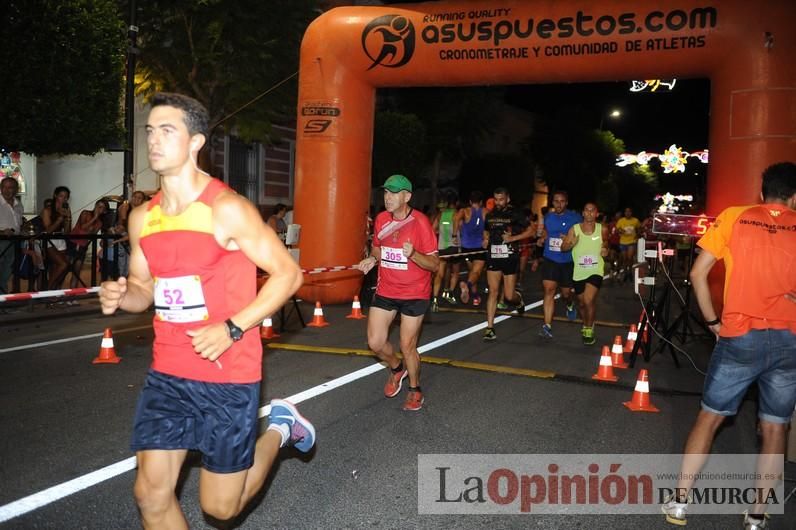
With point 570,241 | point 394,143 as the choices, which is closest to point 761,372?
point 570,241

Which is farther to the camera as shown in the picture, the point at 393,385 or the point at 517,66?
the point at 517,66

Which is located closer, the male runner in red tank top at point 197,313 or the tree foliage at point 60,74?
the male runner in red tank top at point 197,313

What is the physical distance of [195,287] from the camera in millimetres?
3010

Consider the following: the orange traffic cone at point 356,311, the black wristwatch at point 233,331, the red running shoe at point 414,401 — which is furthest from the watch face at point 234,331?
the orange traffic cone at point 356,311

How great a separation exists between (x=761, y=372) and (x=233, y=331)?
2778 mm

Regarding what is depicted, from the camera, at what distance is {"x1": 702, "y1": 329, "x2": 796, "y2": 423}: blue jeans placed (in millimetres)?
3842

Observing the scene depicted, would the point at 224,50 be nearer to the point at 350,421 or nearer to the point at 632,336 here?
the point at 632,336

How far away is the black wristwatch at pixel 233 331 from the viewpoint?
293 cm

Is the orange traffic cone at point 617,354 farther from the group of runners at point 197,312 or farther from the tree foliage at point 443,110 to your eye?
the tree foliage at point 443,110

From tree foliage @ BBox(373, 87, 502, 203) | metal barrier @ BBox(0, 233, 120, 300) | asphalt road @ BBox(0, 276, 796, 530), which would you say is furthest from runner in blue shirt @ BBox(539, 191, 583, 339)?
tree foliage @ BBox(373, 87, 502, 203)

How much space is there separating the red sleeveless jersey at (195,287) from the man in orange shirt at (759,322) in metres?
2.48

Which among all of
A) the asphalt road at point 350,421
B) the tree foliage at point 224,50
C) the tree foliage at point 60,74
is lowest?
the asphalt road at point 350,421

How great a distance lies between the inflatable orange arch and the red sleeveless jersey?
352 inches

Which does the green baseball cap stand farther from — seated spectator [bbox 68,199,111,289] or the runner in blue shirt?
seated spectator [bbox 68,199,111,289]
